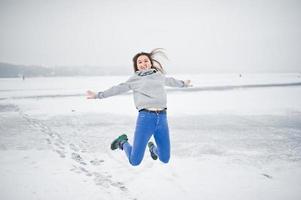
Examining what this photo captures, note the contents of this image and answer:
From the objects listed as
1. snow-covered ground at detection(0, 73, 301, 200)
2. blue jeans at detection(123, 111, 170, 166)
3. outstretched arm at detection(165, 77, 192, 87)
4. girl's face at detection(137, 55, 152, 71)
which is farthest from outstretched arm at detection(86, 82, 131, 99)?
snow-covered ground at detection(0, 73, 301, 200)

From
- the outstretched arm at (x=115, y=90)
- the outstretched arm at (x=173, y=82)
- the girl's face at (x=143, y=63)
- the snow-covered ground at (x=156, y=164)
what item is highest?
the girl's face at (x=143, y=63)

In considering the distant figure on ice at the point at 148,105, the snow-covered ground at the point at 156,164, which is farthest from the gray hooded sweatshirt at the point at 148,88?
the snow-covered ground at the point at 156,164

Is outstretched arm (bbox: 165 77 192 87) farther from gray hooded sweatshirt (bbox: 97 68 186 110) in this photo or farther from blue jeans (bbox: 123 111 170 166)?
blue jeans (bbox: 123 111 170 166)

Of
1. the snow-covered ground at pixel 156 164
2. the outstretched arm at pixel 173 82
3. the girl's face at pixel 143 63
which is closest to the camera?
the snow-covered ground at pixel 156 164

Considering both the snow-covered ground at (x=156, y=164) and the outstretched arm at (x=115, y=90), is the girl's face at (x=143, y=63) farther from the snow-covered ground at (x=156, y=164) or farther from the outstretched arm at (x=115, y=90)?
the snow-covered ground at (x=156, y=164)

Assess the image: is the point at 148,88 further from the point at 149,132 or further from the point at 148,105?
the point at 149,132

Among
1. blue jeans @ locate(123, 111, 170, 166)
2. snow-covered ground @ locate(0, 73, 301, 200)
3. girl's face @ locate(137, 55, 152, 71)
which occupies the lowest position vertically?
snow-covered ground @ locate(0, 73, 301, 200)

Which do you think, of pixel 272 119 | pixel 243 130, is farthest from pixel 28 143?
pixel 272 119

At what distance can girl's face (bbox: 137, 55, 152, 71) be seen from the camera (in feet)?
13.8

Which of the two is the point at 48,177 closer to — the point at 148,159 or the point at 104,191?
the point at 104,191

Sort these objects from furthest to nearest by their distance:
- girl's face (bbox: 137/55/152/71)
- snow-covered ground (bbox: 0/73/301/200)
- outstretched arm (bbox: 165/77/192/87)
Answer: outstretched arm (bbox: 165/77/192/87) < girl's face (bbox: 137/55/152/71) < snow-covered ground (bbox: 0/73/301/200)

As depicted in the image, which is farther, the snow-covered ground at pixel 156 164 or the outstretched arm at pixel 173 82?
the outstretched arm at pixel 173 82

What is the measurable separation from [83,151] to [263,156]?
378 centimetres

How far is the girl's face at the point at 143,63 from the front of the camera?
13.8ft
